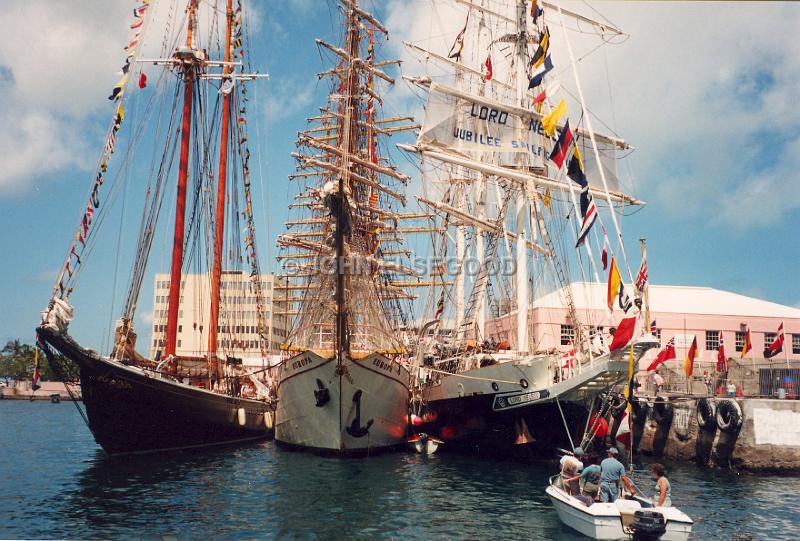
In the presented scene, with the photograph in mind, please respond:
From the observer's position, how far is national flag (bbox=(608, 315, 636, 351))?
2067cm

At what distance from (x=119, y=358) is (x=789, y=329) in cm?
4726

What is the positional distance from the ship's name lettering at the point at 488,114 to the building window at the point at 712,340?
26.8 metres

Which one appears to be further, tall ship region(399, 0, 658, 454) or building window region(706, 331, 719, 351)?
building window region(706, 331, 719, 351)

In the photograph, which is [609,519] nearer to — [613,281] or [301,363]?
[613,281]

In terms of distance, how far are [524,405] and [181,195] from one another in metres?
19.1

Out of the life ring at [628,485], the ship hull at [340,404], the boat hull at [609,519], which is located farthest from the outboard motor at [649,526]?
the ship hull at [340,404]

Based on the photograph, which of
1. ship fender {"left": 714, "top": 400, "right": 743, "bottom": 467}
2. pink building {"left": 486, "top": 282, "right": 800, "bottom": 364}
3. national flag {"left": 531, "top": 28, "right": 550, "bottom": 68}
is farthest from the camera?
pink building {"left": 486, "top": 282, "right": 800, "bottom": 364}

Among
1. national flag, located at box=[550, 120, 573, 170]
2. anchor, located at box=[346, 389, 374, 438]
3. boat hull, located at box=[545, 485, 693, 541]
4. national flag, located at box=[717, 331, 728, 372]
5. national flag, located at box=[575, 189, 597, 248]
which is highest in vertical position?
national flag, located at box=[550, 120, 573, 170]

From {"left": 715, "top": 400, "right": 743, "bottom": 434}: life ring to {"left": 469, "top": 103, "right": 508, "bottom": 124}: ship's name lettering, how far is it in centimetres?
1766

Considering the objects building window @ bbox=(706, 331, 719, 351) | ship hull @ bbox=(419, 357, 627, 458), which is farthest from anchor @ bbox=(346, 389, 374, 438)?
building window @ bbox=(706, 331, 719, 351)

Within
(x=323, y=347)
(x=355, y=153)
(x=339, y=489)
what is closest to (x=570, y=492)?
(x=339, y=489)

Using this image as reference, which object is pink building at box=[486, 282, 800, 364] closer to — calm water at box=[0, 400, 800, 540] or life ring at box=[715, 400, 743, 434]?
life ring at box=[715, 400, 743, 434]

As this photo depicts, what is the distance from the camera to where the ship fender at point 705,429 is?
92.9 ft

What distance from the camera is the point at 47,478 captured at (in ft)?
72.8
